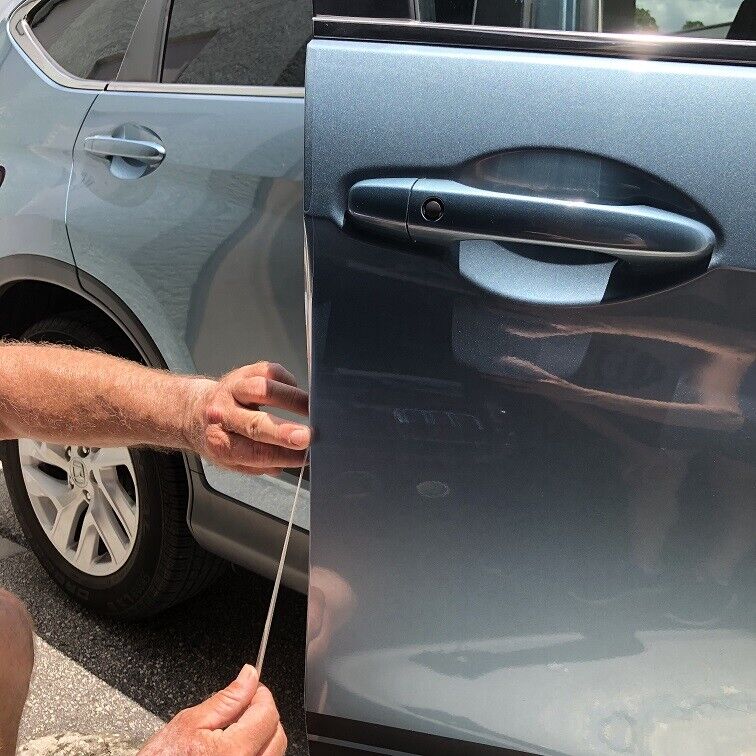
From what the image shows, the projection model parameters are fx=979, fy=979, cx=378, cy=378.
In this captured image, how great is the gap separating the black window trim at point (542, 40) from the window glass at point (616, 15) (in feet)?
0.08

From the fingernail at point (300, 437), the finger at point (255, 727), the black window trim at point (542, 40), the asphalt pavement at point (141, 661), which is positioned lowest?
the asphalt pavement at point (141, 661)

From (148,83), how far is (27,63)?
1.29 ft

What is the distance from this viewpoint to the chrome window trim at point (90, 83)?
164 centimetres

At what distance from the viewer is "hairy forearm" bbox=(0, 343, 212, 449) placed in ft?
4.43

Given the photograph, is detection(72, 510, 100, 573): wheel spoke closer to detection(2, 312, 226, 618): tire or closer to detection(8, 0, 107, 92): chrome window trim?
detection(2, 312, 226, 618): tire

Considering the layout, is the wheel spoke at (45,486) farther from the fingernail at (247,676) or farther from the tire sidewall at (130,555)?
the fingernail at (247,676)

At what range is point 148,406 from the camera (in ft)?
4.46

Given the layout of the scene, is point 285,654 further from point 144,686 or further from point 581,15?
point 581,15

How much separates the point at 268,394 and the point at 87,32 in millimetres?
1219

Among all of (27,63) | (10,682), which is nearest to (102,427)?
(10,682)

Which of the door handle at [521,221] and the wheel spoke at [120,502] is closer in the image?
the door handle at [521,221]

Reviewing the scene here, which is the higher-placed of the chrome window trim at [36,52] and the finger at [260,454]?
the chrome window trim at [36,52]

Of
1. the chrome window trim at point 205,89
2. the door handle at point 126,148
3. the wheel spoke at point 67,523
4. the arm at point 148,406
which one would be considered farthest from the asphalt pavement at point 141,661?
the chrome window trim at point 205,89

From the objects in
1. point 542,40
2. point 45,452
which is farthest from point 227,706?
point 45,452
